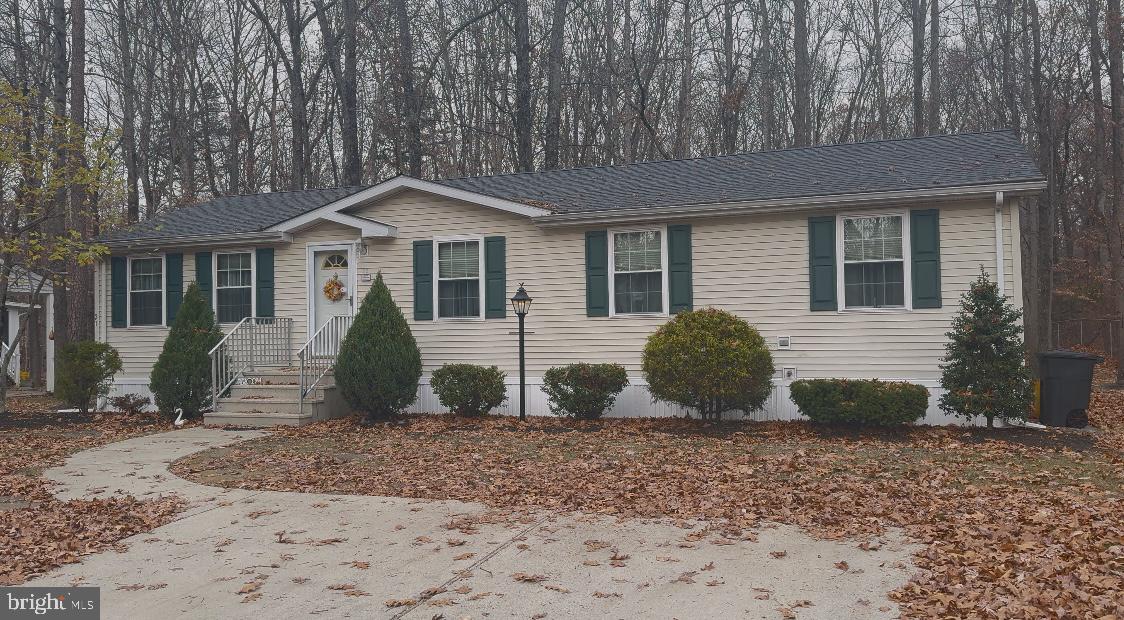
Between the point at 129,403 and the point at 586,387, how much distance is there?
27.0 ft

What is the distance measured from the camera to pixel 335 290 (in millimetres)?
14117

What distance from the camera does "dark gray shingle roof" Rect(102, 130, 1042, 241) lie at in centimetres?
1162

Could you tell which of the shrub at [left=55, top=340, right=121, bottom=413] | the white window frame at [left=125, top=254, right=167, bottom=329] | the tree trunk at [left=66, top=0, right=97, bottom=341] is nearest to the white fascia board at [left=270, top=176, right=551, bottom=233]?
the white window frame at [left=125, top=254, right=167, bottom=329]

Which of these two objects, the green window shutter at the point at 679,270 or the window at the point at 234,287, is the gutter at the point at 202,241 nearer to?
the window at the point at 234,287

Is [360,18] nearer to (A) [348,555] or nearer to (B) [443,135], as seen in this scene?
(B) [443,135]

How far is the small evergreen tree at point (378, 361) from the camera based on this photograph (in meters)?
12.4

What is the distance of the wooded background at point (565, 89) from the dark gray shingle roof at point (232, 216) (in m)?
4.21

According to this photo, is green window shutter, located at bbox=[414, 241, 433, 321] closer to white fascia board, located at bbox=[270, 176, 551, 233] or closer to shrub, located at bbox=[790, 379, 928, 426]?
white fascia board, located at bbox=[270, 176, 551, 233]

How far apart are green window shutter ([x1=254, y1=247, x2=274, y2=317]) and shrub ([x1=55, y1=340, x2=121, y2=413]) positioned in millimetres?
2582

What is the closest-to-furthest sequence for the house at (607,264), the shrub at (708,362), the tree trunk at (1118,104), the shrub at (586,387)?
the shrub at (708,362), the house at (607,264), the shrub at (586,387), the tree trunk at (1118,104)

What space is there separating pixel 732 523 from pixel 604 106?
2035 centimetres

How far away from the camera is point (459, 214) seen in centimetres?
1357

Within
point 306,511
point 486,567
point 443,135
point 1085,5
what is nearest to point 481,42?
point 443,135

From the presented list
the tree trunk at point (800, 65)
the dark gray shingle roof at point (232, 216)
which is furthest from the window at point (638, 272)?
the tree trunk at point (800, 65)
